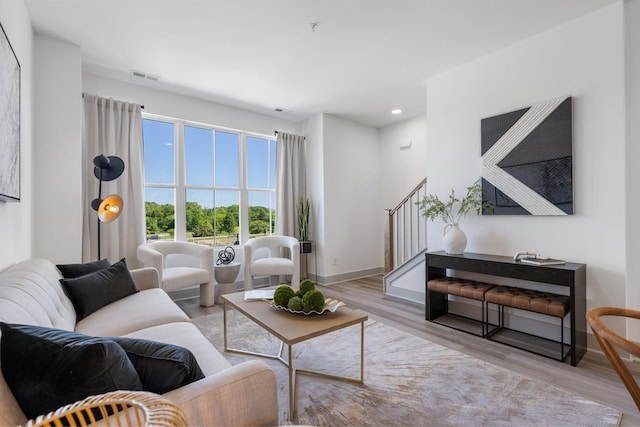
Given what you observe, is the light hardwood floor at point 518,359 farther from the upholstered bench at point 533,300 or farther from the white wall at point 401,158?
the white wall at point 401,158

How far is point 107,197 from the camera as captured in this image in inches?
116

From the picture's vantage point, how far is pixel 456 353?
246cm

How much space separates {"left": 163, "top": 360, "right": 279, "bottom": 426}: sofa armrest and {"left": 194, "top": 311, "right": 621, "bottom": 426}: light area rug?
78cm

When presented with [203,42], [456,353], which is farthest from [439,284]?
[203,42]

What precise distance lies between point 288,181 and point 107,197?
106 inches

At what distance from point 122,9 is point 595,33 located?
387 cm

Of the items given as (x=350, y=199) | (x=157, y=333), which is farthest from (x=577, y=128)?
(x=157, y=333)

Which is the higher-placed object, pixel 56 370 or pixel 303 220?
pixel 303 220

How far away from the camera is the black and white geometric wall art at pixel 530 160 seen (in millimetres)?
2627

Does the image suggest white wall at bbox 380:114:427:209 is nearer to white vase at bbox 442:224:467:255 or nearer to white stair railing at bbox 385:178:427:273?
white stair railing at bbox 385:178:427:273

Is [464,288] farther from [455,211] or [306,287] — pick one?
[306,287]

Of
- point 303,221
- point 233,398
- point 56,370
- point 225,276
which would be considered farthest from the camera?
point 303,221

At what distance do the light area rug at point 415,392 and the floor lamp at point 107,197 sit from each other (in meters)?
1.66

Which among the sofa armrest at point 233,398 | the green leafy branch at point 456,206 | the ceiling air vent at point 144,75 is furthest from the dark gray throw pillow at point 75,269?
the green leafy branch at point 456,206
